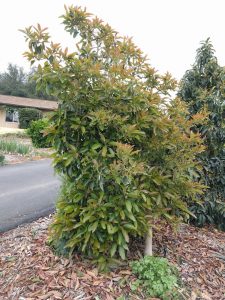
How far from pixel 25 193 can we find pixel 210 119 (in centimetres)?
430

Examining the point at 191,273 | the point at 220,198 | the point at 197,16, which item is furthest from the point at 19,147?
the point at 191,273

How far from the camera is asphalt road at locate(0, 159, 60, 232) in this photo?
185 inches

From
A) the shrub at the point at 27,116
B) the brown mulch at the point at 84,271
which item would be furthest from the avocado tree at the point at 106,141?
the shrub at the point at 27,116

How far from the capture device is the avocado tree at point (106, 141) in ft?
8.54

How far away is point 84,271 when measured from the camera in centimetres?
279

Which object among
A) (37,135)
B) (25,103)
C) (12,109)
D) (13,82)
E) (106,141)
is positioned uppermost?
(13,82)

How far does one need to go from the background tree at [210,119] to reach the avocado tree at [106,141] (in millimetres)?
1208

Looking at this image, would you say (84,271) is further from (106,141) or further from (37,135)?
(37,135)

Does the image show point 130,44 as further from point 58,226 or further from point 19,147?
point 19,147

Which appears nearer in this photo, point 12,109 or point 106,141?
point 106,141

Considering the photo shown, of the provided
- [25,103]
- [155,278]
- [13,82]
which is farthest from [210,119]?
[13,82]

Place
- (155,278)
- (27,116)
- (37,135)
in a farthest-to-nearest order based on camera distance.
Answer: (27,116)
(37,135)
(155,278)

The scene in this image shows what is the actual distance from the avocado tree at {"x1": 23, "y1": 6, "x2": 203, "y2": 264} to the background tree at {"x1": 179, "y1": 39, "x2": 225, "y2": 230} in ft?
3.96

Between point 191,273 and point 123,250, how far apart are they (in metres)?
0.82
